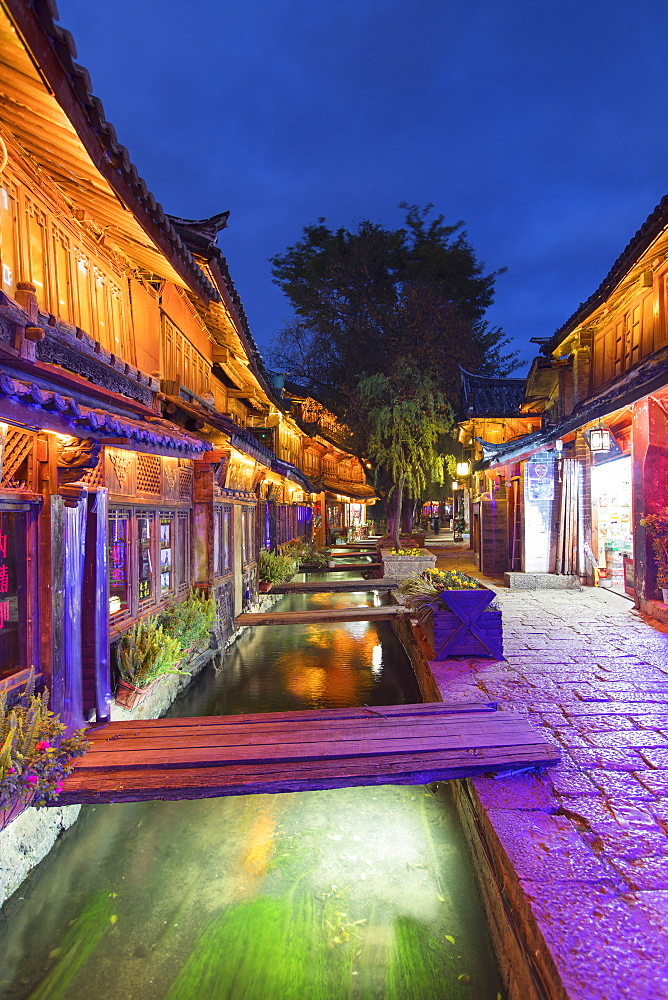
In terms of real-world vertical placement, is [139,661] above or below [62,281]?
below

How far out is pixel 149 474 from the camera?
757 centimetres

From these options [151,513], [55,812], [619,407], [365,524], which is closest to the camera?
[55,812]

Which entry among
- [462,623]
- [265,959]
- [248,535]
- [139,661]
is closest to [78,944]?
[265,959]

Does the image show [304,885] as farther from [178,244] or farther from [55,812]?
[178,244]

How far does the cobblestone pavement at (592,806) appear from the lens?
8.45ft

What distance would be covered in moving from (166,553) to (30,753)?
4667 millimetres

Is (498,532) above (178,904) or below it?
above

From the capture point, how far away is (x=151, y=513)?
7.75 meters

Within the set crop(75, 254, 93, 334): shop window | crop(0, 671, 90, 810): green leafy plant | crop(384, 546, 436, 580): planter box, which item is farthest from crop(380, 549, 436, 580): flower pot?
crop(0, 671, 90, 810): green leafy plant

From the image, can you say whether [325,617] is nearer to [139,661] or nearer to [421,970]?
[139,661]

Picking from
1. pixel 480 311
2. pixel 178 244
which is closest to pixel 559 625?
pixel 178 244

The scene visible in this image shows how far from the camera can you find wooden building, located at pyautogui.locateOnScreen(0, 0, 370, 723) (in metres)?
4.05

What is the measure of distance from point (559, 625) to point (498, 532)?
28.0ft

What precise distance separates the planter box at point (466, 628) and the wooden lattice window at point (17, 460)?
5431mm
